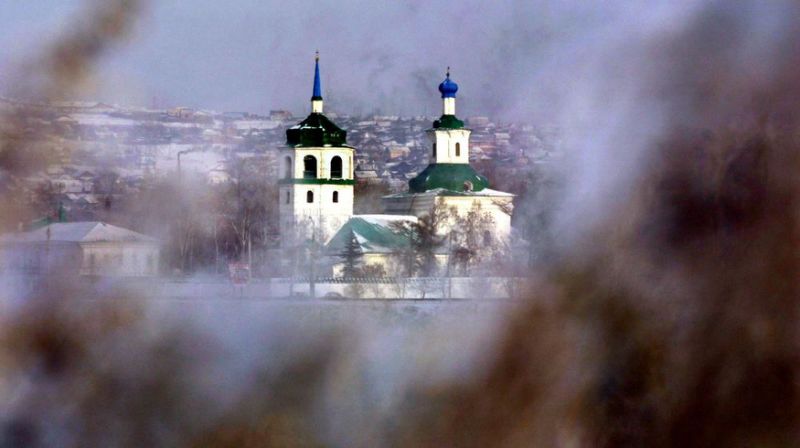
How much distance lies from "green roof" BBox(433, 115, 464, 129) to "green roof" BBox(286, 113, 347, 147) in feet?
13.2

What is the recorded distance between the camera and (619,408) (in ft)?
85.4

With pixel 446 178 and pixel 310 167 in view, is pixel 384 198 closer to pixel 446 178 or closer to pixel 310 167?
pixel 310 167

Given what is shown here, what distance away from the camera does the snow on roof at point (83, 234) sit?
34.7m

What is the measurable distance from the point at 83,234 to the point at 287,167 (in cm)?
3342

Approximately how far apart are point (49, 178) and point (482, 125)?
37.4 m

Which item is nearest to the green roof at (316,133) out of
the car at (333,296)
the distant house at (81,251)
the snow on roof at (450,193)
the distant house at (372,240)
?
the snow on roof at (450,193)

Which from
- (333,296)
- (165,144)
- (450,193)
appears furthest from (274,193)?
(165,144)

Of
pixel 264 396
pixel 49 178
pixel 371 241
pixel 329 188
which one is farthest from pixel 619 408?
pixel 329 188

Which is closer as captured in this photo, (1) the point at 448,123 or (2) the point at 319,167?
(1) the point at 448,123

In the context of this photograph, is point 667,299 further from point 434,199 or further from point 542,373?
point 434,199

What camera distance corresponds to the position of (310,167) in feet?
241

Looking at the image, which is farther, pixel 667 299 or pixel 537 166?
pixel 537 166

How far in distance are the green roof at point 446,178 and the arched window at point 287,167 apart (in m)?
4.88

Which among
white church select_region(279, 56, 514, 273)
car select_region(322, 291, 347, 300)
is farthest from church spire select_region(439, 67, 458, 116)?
car select_region(322, 291, 347, 300)
